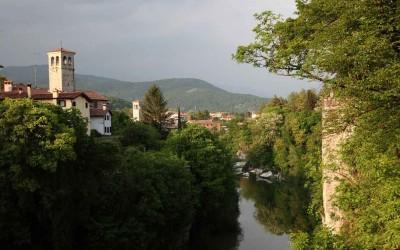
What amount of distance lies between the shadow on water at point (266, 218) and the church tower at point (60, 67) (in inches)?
970

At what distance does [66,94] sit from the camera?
45938 mm

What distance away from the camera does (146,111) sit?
59.1m

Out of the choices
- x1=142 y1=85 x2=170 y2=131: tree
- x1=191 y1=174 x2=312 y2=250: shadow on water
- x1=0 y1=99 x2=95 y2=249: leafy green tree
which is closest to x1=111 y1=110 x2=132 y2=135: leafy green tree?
x1=142 y1=85 x2=170 y2=131: tree

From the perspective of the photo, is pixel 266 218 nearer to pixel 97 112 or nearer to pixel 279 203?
pixel 279 203

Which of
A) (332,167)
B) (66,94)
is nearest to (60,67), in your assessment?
(66,94)

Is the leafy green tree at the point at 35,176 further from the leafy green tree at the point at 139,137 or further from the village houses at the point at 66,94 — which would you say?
the leafy green tree at the point at 139,137

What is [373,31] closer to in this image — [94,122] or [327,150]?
[327,150]

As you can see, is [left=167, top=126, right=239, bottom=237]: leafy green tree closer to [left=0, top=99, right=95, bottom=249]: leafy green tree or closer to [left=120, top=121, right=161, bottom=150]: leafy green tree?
[left=120, top=121, right=161, bottom=150]: leafy green tree

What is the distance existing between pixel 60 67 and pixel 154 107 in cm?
1171

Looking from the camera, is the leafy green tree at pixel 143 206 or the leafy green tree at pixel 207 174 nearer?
the leafy green tree at pixel 143 206

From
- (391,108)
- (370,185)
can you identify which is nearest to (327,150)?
Answer: (370,185)

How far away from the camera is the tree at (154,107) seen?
58875 mm

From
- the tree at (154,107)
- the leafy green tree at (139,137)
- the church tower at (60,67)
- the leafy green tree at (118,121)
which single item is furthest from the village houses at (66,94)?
the tree at (154,107)

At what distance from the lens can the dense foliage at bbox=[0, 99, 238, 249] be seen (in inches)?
914
